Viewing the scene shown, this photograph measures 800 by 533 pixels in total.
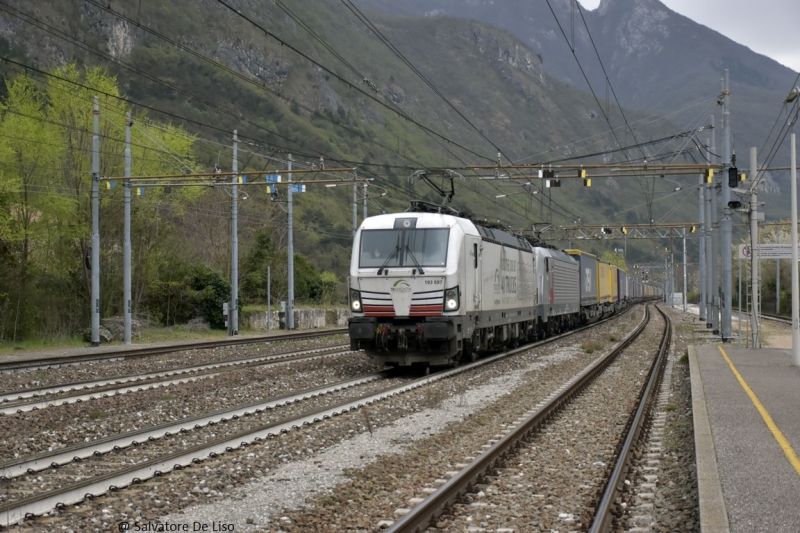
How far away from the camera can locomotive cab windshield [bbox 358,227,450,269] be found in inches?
713

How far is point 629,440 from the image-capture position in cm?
1017

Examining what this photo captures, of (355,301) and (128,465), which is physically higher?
(355,301)

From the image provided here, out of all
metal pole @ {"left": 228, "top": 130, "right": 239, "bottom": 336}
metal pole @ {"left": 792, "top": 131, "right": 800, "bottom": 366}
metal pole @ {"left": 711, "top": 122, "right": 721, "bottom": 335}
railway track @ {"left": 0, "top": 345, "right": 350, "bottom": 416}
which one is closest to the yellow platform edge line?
metal pole @ {"left": 792, "top": 131, "right": 800, "bottom": 366}

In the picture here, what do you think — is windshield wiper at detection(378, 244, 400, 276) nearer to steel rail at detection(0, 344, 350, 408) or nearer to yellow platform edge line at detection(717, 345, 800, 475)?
steel rail at detection(0, 344, 350, 408)

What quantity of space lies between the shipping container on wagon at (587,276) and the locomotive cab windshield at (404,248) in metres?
23.9

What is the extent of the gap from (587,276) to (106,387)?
31756 millimetres

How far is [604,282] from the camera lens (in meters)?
51.5

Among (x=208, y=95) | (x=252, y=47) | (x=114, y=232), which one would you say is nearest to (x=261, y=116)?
(x=208, y=95)

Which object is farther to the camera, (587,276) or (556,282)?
(587,276)

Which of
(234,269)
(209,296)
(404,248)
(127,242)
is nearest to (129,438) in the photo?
(404,248)

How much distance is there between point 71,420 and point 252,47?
371ft

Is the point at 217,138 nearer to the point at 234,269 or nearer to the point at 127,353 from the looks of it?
the point at 234,269

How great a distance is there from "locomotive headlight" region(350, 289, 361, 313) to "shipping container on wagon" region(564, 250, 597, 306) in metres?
24.4

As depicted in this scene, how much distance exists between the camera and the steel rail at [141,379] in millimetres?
14420
